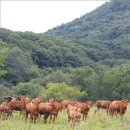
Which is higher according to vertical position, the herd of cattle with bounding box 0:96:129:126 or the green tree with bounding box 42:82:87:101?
the herd of cattle with bounding box 0:96:129:126

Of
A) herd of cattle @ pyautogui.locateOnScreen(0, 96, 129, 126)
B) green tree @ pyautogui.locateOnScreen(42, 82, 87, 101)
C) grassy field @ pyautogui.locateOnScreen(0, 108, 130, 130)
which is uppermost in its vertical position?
herd of cattle @ pyautogui.locateOnScreen(0, 96, 129, 126)

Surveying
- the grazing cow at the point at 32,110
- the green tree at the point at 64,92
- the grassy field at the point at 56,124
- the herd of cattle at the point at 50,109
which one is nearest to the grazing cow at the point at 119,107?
the herd of cattle at the point at 50,109

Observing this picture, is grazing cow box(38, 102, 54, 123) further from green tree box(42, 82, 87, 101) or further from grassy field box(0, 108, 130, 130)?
green tree box(42, 82, 87, 101)

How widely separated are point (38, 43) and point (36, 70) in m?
38.0

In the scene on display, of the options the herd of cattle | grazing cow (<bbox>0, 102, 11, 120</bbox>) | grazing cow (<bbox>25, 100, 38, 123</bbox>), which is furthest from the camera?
grazing cow (<bbox>0, 102, 11, 120</bbox>)

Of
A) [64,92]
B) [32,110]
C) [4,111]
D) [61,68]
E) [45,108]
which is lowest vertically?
[64,92]

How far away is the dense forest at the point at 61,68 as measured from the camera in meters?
85.0

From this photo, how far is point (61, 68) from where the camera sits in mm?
146500

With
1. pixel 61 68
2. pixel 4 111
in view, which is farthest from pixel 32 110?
pixel 61 68

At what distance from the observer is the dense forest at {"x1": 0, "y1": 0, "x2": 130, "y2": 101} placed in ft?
279

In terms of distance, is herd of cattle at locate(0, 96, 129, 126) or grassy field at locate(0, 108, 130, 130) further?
herd of cattle at locate(0, 96, 129, 126)

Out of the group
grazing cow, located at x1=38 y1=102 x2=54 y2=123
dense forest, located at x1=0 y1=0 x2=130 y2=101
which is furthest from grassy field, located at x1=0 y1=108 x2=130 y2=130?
dense forest, located at x1=0 y1=0 x2=130 y2=101

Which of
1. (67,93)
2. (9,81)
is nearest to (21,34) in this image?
(9,81)

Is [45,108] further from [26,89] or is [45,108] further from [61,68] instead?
[61,68]
